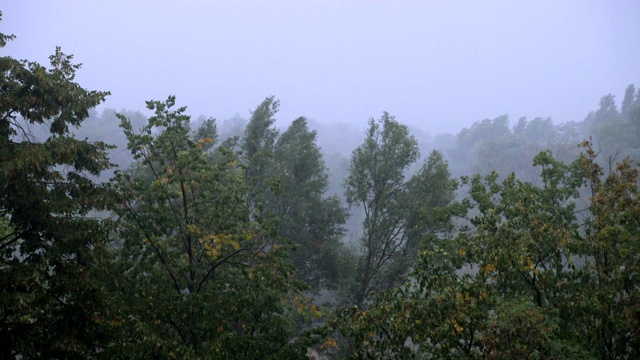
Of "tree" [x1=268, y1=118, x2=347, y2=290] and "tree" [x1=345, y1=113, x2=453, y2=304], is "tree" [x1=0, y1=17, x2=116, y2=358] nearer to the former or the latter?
"tree" [x1=268, y1=118, x2=347, y2=290]

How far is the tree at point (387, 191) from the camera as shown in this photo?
22.0 m

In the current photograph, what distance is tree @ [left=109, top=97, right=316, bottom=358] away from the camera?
30.6 ft

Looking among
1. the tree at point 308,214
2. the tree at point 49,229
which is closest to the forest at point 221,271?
the tree at point 49,229

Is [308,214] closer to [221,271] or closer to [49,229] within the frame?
[221,271]

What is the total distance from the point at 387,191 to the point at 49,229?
54.6 ft

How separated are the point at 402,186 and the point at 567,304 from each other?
47.9 ft

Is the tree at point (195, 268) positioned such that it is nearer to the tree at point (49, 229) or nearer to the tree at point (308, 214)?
the tree at point (49, 229)

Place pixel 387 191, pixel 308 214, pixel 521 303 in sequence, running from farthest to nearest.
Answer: pixel 308 214, pixel 387 191, pixel 521 303

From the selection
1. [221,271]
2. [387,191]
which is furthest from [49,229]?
[387,191]

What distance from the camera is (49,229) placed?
8.76 meters

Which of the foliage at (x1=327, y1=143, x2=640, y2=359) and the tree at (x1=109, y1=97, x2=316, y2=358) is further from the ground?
the tree at (x1=109, y1=97, x2=316, y2=358)

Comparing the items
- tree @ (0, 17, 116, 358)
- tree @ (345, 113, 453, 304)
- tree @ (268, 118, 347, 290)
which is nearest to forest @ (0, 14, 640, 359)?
tree @ (0, 17, 116, 358)

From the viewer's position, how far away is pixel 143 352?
7727mm

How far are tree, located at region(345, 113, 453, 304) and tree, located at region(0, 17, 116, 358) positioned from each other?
14.9 metres
